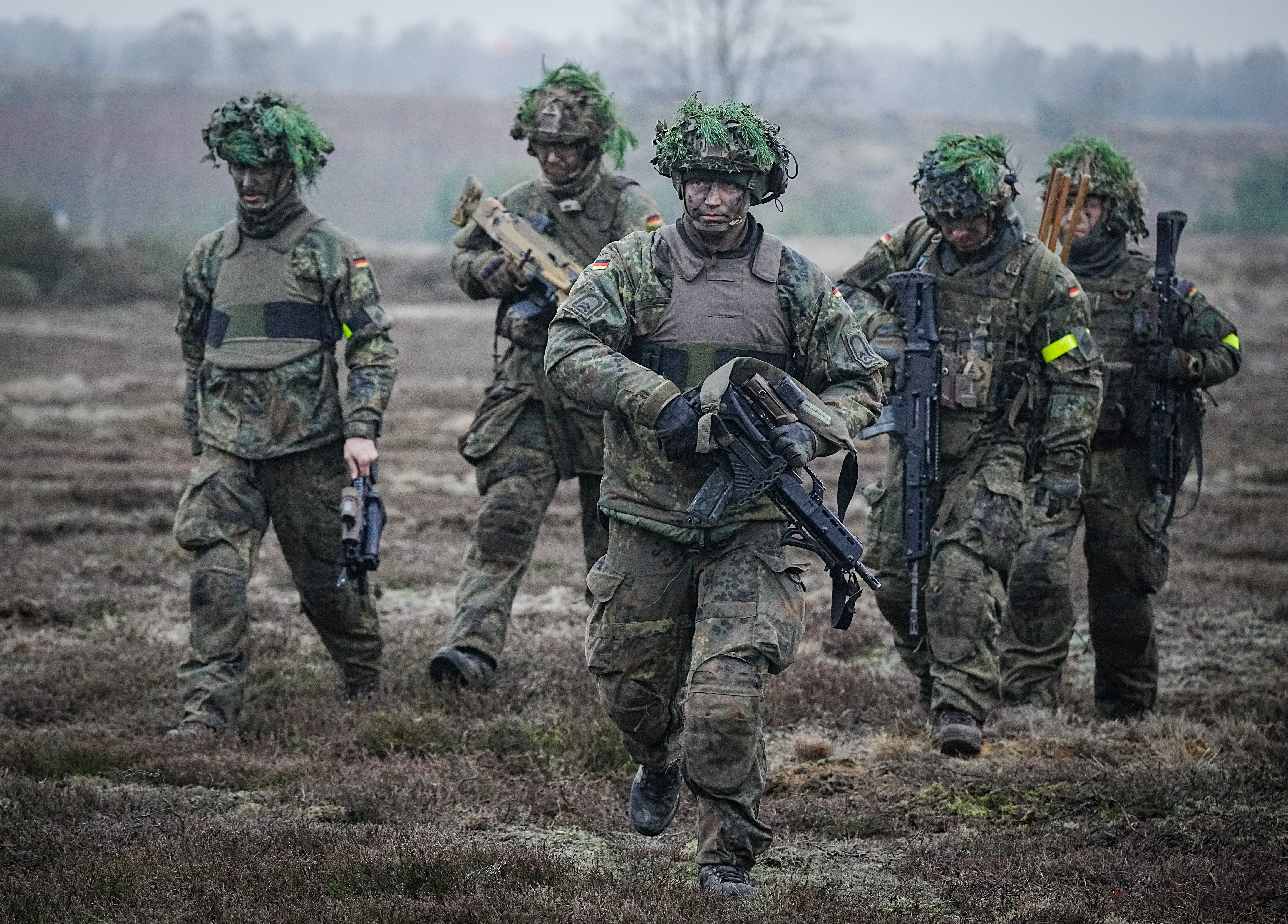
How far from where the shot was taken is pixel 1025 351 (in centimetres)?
707

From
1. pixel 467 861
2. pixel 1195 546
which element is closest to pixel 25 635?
pixel 467 861

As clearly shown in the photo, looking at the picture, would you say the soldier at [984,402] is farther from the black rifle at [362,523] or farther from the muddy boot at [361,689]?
the muddy boot at [361,689]

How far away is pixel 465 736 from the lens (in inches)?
274

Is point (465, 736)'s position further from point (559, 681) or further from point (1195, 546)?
point (1195, 546)

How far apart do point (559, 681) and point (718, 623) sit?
2854 millimetres

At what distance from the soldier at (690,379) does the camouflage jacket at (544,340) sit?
2.26m

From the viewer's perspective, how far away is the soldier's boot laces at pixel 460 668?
755cm

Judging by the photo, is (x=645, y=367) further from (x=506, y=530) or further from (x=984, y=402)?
(x=506, y=530)

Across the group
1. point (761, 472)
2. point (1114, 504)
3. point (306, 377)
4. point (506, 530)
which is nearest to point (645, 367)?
point (761, 472)

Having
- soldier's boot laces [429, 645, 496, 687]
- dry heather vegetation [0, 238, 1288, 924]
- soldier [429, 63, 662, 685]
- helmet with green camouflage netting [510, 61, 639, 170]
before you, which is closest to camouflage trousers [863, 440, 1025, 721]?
dry heather vegetation [0, 238, 1288, 924]

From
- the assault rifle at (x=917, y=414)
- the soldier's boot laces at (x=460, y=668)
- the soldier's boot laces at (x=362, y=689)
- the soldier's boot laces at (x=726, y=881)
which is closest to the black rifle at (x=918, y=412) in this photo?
the assault rifle at (x=917, y=414)

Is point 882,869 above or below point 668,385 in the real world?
below

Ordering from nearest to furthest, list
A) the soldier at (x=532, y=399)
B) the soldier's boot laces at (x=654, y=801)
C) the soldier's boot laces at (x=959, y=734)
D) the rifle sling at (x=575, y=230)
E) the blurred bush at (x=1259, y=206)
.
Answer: the soldier's boot laces at (x=654, y=801) < the soldier's boot laces at (x=959, y=734) < the soldier at (x=532, y=399) < the rifle sling at (x=575, y=230) < the blurred bush at (x=1259, y=206)

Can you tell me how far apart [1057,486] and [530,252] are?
2662mm
